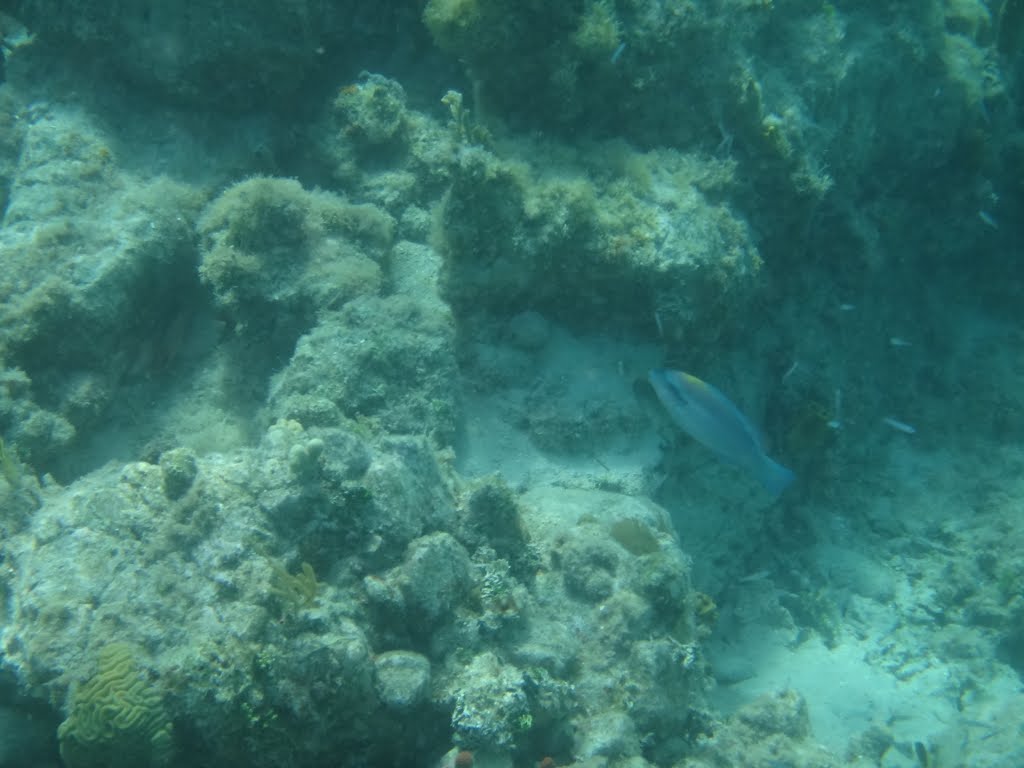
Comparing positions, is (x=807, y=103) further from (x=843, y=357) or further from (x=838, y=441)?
(x=838, y=441)

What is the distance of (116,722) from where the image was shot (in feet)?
9.09

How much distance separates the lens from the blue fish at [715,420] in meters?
4.18

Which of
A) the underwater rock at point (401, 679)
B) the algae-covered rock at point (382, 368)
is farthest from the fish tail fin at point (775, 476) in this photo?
the underwater rock at point (401, 679)

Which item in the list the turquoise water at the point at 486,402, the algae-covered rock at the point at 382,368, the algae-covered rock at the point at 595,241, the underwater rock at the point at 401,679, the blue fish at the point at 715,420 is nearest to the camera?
the underwater rock at the point at 401,679

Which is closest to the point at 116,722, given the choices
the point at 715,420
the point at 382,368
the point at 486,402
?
the point at 382,368

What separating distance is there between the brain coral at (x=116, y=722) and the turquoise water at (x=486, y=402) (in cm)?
Answer: 2

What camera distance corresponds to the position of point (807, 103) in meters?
6.77

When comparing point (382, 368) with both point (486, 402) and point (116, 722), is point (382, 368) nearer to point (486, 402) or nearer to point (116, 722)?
point (486, 402)

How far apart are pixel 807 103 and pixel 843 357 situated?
10.1 feet

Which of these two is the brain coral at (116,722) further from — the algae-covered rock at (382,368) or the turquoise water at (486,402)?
the algae-covered rock at (382,368)

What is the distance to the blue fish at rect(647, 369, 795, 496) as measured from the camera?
4.18m

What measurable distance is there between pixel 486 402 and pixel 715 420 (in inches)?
78.3

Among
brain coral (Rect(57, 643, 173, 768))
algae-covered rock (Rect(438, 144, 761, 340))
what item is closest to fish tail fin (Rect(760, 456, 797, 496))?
algae-covered rock (Rect(438, 144, 761, 340))

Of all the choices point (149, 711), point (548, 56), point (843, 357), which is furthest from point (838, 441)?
point (149, 711)
